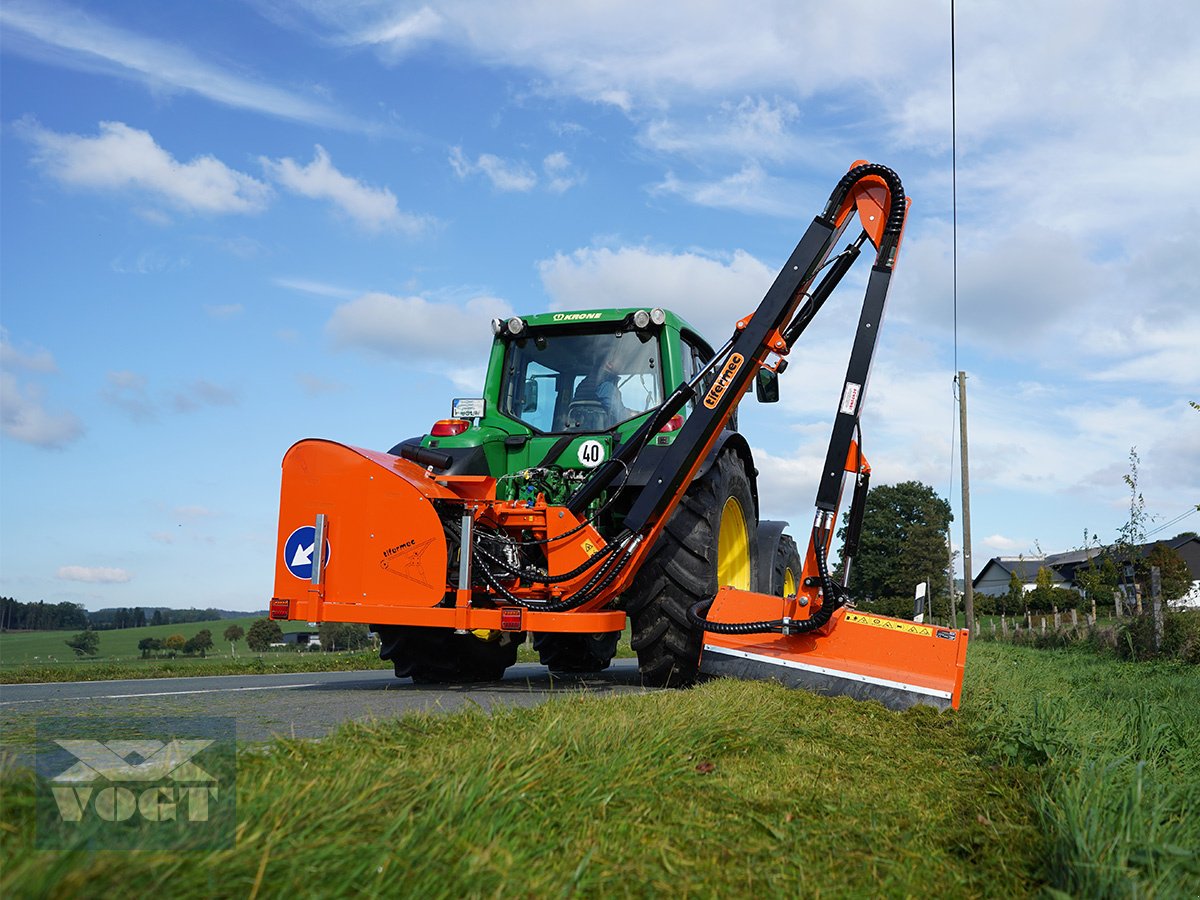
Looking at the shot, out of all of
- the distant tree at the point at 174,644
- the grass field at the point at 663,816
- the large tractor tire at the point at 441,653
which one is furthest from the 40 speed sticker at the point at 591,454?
the distant tree at the point at 174,644

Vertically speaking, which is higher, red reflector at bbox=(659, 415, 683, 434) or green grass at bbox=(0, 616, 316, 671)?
red reflector at bbox=(659, 415, 683, 434)

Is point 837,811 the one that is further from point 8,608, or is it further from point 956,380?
point 8,608

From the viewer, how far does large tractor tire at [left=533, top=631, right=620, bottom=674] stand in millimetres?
8281

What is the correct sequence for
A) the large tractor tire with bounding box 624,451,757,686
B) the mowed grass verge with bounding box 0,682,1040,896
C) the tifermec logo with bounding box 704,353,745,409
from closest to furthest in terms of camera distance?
the mowed grass verge with bounding box 0,682,1040,896 < the large tractor tire with bounding box 624,451,757,686 < the tifermec logo with bounding box 704,353,745,409

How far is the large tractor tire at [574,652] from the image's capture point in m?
8.28

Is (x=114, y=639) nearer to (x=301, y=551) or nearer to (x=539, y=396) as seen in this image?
(x=539, y=396)

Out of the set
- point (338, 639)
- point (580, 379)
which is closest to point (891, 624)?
point (580, 379)

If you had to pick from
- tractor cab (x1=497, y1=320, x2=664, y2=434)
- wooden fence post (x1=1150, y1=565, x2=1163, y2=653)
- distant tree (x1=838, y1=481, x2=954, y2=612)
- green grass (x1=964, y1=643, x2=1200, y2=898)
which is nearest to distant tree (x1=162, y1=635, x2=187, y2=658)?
tractor cab (x1=497, y1=320, x2=664, y2=434)

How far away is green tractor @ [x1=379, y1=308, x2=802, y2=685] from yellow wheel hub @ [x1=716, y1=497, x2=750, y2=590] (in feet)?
0.04

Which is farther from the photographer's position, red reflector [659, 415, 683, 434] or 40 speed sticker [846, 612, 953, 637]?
red reflector [659, 415, 683, 434]

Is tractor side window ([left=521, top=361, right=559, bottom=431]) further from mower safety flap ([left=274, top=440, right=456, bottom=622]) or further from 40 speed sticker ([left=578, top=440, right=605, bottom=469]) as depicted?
mower safety flap ([left=274, top=440, right=456, bottom=622])

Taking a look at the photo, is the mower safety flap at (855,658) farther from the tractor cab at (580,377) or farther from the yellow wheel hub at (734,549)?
the tractor cab at (580,377)

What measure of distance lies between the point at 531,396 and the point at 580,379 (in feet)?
1.45

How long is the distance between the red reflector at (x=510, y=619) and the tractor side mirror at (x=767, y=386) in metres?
2.42
